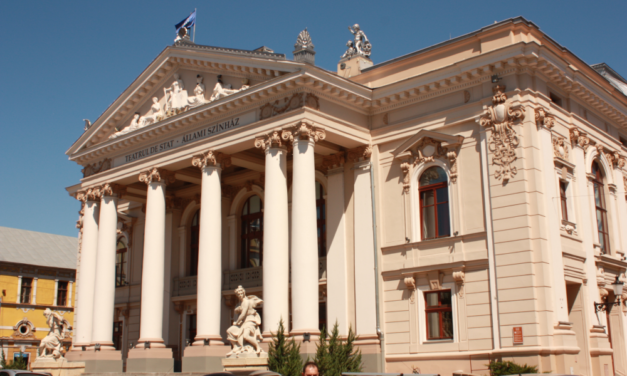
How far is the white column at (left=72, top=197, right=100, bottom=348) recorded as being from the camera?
97.1 feet

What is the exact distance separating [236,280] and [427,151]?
10549mm

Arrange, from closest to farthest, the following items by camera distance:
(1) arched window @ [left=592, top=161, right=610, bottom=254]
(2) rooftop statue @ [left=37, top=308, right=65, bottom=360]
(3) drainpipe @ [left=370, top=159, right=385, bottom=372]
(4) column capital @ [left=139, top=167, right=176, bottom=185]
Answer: (3) drainpipe @ [left=370, top=159, right=385, bottom=372], (1) arched window @ [left=592, top=161, right=610, bottom=254], (4) column capital @ [left=139, top=167, right=176, bottom=185], (2) rooftop statue @ [left=37, top=308, right=65, bottom=360]

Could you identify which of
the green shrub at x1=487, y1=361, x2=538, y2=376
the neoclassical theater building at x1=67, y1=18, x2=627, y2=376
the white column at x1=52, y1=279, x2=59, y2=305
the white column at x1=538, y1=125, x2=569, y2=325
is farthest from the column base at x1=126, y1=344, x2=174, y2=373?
the white column at x1=52, y1=279, x2=59, y2=305

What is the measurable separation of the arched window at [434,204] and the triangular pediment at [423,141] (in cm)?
86

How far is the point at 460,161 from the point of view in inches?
902

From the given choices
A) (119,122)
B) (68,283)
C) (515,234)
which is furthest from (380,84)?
(68,283)

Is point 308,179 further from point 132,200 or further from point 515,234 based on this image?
point 132,200

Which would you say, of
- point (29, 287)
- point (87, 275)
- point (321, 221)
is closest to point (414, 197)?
point (321, 221)

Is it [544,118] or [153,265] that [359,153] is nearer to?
[544,118]

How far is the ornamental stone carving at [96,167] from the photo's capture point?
30.4 metres

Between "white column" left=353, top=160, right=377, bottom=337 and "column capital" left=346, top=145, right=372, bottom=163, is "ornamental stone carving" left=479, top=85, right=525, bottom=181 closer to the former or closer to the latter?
"column capital" left=346, top=145, right=372, bottom=163

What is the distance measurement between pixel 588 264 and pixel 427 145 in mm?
6443

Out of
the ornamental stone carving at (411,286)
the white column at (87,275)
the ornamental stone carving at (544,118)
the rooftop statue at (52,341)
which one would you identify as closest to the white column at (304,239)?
the ornamental stone carving at (411,286)

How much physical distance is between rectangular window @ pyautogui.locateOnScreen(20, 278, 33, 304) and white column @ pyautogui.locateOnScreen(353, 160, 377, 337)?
120ft
